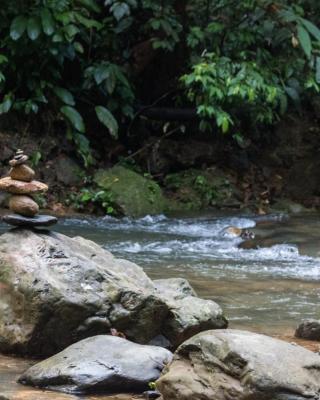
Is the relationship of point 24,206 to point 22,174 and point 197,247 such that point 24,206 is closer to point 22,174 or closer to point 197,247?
point 22,174

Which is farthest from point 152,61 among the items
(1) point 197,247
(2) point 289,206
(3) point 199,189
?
(1) point 197,247

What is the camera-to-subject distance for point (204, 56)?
9.07 meters

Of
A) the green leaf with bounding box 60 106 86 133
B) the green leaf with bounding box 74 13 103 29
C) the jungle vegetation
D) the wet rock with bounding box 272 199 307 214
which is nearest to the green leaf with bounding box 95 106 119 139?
the jungle vegetation

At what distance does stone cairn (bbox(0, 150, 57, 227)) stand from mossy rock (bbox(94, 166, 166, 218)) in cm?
477

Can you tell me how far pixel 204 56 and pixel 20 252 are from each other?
19.4ft

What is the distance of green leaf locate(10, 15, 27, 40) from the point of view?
8.40 metres

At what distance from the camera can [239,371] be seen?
8.73ft

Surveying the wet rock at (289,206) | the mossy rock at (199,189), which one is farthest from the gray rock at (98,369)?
the wet rock at (289,206)

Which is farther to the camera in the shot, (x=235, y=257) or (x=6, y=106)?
(x=6, y=106)

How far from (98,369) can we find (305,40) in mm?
6530

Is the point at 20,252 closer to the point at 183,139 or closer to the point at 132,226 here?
the point at 132,226

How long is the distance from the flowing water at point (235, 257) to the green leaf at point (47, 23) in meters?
2.03

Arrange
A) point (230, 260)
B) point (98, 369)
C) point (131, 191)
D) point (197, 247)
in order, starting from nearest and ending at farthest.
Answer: point (98, 369)
point (230, 260)
point (197, 247)
point (131, 191)

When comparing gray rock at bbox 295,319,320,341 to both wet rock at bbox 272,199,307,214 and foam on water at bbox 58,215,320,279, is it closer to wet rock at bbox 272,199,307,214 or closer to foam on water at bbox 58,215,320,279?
foam on water at bbox 58,215,320,279
